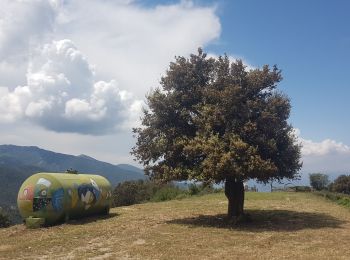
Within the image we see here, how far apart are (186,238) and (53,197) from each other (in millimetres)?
8638

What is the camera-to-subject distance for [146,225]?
84.4ft

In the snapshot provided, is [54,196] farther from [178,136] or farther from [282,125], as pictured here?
[282,125]

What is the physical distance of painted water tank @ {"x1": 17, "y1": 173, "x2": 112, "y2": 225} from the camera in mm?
25391

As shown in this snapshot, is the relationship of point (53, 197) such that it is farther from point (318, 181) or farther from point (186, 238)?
point (318, 181)

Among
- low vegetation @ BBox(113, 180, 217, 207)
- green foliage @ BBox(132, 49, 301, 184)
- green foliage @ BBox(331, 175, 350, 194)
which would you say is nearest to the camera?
green foliage @ BBox(132, 49, 301, 184)

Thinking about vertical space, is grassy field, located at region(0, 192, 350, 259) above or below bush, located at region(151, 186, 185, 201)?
below

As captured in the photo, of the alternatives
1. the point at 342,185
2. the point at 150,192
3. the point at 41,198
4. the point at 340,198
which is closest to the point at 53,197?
the point at 41,198

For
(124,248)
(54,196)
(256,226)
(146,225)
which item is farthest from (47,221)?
(256,226)

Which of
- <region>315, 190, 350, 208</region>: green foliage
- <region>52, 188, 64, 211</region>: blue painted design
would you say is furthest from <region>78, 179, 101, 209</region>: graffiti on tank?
<region>315, 190, 350, 208</region>: green foliage

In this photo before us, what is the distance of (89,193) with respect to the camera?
94.7ft

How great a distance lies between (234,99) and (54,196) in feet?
37.0

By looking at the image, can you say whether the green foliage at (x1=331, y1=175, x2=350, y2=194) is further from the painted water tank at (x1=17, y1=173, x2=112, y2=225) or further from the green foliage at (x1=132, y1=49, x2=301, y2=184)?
the painted water tank at (x1=17, y1=173, x2=112, y2=225)

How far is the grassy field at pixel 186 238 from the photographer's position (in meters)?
17.5

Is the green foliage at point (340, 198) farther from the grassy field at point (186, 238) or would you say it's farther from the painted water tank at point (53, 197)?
the painted water tank at point (53, 197)
